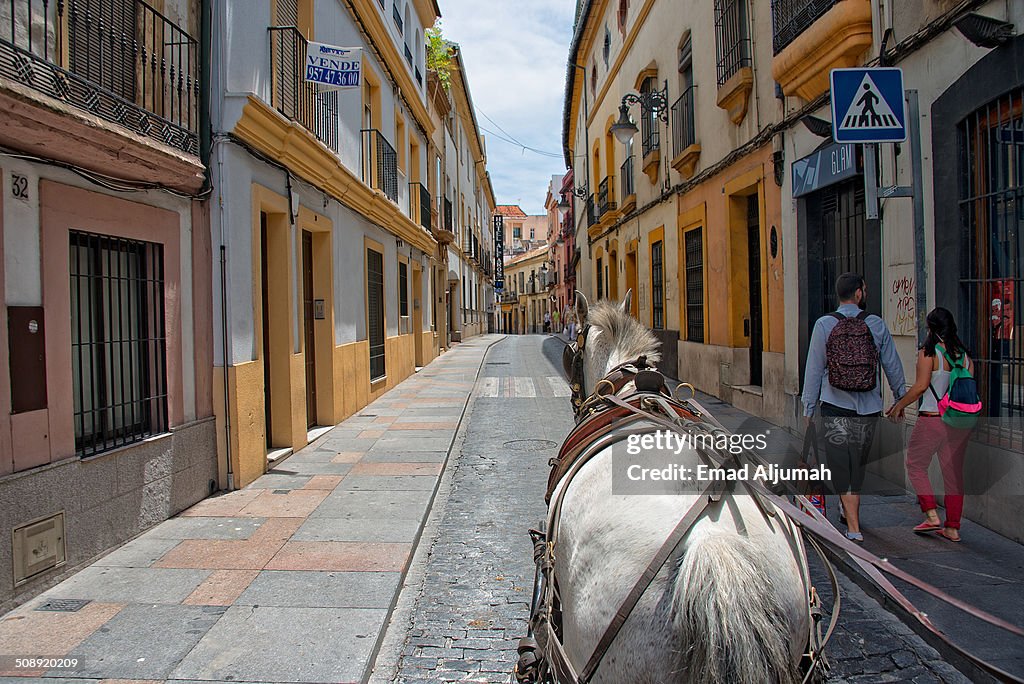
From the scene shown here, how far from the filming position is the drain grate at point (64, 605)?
11.7ft

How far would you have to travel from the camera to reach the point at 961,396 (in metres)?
4.22

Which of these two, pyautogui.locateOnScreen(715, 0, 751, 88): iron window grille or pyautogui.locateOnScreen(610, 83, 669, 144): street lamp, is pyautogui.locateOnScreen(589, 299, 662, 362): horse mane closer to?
pyautogui.locateOnScreen(715, 0, 751, 88): iron window grille

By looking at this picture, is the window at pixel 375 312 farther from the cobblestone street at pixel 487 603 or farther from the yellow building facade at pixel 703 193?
the yellow building facade at pixel 703 193

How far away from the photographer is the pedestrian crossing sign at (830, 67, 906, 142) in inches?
174

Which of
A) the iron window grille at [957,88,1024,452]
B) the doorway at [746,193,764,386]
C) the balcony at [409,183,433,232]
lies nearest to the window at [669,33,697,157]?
the doorway at [746,193,764,386]

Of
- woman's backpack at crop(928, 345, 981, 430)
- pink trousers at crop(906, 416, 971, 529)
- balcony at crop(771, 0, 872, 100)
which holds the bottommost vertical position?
pink trousers at crop(906, 416, 971, 529)

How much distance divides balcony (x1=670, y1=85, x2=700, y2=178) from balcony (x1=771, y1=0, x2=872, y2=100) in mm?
3797

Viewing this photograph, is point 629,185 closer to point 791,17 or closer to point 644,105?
point 644,105

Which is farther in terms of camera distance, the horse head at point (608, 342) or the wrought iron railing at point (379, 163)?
the wrought iron railing at point (379, 163)

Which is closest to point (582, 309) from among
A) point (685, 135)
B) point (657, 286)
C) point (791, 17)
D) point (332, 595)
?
point (332, 595)

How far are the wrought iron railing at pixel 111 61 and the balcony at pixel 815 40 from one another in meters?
5.60

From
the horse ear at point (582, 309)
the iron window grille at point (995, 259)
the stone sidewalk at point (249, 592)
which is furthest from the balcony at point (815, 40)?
the stone sidewalk at point (249, 592)

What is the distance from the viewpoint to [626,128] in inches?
466

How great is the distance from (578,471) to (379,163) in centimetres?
1046
